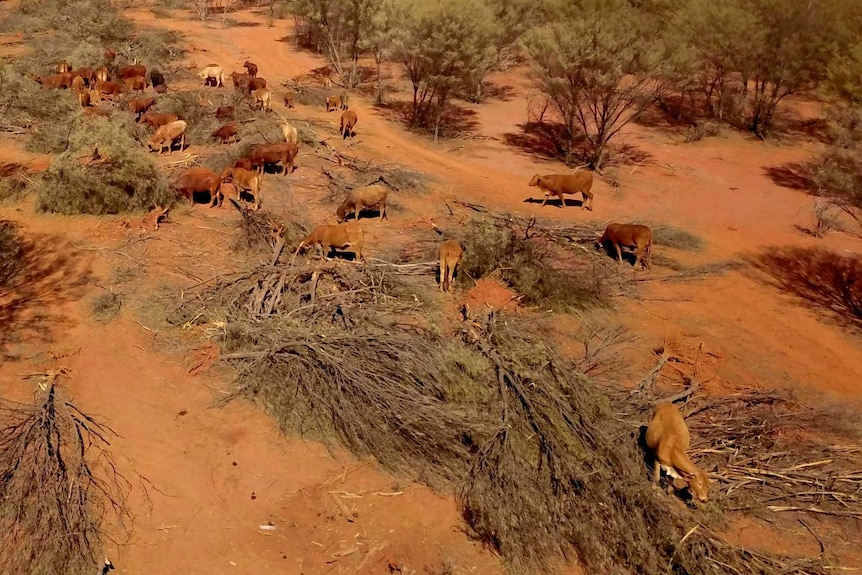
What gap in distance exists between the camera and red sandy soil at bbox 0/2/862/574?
5996mm

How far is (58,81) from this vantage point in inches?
720

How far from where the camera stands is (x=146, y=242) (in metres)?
10.9

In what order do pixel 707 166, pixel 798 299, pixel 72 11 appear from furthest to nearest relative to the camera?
1. pixel 72 11
2. pixel 707 166
3. pixel 798 299

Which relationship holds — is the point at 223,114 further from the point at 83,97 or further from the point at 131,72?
the point at 131,72

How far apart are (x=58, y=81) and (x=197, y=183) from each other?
999cm

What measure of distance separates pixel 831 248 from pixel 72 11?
31514mm

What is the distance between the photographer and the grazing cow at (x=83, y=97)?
17.2m

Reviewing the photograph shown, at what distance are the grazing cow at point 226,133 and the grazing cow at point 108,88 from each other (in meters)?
4.88

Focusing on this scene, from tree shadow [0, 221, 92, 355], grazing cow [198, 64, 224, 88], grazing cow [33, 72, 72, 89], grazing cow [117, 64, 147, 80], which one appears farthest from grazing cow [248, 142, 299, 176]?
grazing cow [33, 72, 72, 89]

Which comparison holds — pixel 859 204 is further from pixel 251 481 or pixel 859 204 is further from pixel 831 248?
pixel 251 481

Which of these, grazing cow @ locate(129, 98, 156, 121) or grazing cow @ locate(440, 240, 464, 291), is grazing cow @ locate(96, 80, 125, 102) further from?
grazing cow @ locate(440, 240, 464, 291)

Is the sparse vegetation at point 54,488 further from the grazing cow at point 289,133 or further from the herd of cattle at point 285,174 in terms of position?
the grazing cow at point 289,133

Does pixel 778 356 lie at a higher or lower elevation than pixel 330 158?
lower

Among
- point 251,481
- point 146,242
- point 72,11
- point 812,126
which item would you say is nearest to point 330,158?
point 146,242
